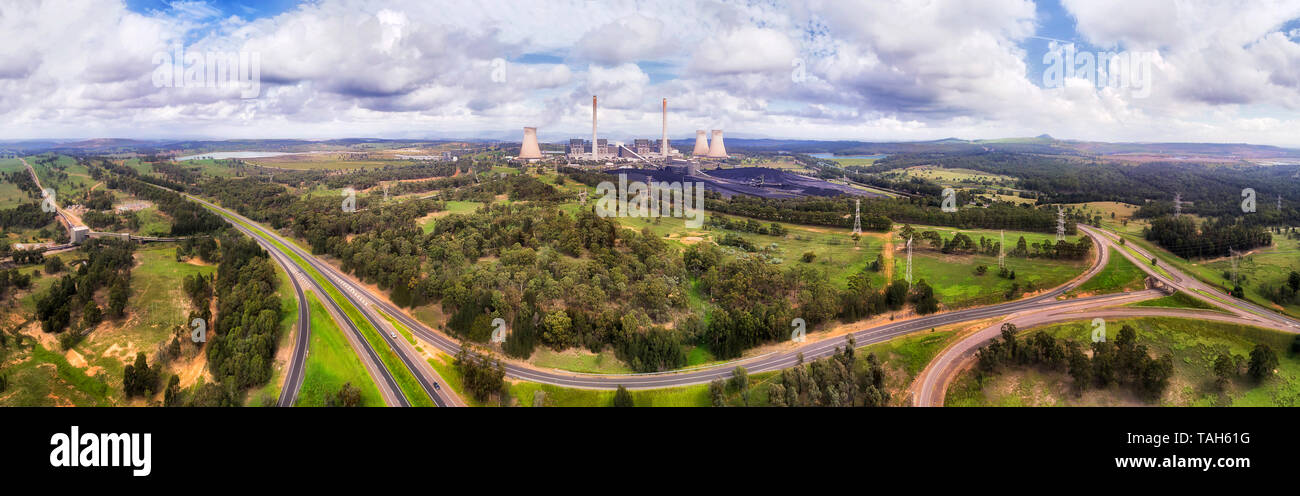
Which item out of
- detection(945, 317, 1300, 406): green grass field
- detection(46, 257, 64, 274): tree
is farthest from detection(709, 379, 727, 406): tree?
detection(46, 257, 64, 274): tree

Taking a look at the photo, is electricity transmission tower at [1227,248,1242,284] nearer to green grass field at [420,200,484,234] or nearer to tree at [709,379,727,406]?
tree at [709,379,727,406]

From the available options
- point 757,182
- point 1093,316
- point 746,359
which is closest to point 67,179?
point 746,359

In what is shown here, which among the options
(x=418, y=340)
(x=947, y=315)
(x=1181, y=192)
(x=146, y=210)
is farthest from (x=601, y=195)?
(x=1181, y=192)

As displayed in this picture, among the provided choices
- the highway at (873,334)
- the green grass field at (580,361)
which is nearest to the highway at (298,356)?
the highway at (873,334)

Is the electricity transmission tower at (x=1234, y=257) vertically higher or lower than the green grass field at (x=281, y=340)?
higher

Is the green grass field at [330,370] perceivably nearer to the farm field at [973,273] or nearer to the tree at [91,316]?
the tree at [91,316]

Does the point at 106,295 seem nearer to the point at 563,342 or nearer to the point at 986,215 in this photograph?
the point at 563,342

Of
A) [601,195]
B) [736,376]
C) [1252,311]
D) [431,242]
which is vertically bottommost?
[736,376]

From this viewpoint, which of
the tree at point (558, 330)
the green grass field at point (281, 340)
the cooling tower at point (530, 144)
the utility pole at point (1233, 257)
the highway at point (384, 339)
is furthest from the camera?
the cooling tower at point (530, 144)
